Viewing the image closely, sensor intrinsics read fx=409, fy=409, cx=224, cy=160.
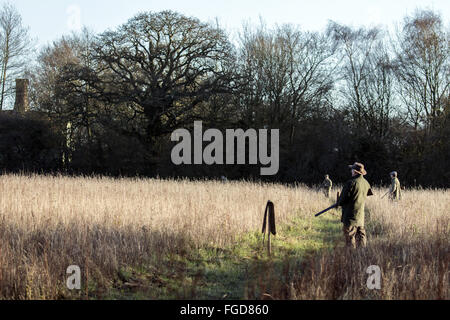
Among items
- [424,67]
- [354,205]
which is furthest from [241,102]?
[354,205]

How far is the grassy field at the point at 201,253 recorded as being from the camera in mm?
4676

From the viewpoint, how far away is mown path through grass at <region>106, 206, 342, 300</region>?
4.78 metres

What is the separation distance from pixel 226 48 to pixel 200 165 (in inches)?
284

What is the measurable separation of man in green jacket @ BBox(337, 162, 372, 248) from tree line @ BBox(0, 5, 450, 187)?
17.5 m

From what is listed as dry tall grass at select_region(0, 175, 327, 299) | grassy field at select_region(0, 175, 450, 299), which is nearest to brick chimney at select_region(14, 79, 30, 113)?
dry tall grass at select_region(0, 175, 327, 299)

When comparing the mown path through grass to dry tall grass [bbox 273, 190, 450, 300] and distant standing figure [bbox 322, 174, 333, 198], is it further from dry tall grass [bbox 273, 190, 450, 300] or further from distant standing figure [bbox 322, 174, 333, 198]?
distant standing figure [bbox 322, 174, 333, 198]

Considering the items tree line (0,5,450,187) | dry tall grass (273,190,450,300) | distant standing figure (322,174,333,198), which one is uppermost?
tree line (0,5,450,187)

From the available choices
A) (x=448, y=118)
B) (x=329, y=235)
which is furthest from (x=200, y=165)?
(x=329, y=235)

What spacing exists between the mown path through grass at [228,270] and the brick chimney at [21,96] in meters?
23.0

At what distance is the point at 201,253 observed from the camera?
6.88m

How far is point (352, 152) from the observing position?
24.0 meters

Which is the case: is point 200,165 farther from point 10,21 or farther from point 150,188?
point 10,21

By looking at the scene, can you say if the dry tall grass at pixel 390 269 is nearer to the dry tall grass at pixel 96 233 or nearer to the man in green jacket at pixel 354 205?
the man in green jacket at pixel 354 205

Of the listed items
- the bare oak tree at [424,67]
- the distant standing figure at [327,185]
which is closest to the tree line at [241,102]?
the bare oak tree at [424,67]
